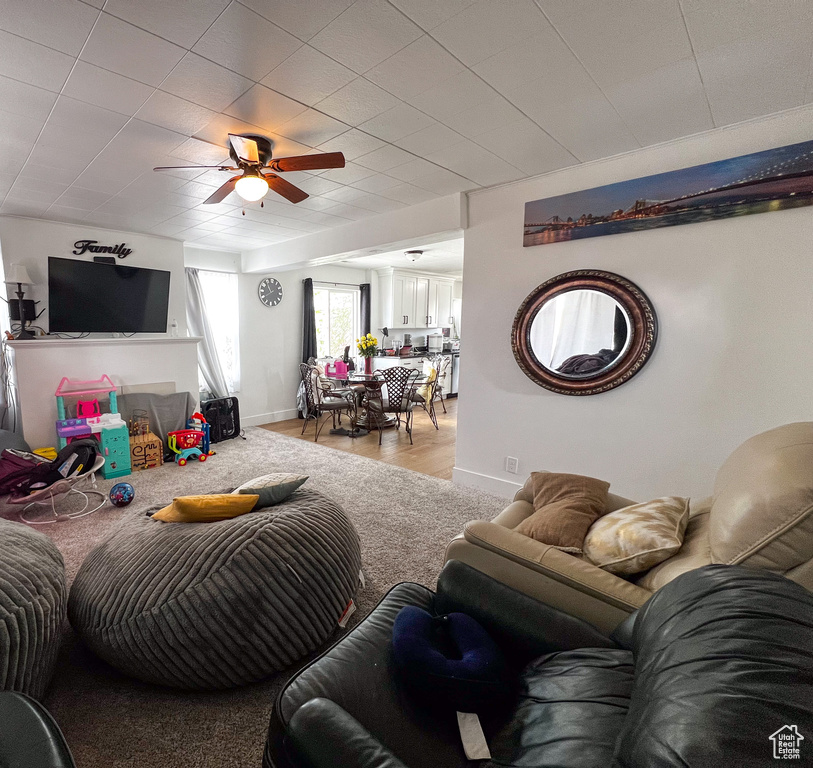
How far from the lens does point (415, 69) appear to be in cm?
181

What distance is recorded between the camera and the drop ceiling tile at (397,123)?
2.16m

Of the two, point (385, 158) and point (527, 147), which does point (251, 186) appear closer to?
point (385, 158)

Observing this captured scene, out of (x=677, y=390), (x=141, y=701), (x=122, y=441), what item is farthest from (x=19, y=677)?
(x=677, y=390)

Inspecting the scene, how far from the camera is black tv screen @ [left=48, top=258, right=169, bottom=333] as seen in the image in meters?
4.14

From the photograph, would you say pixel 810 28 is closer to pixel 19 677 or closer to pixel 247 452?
pixel 19 677

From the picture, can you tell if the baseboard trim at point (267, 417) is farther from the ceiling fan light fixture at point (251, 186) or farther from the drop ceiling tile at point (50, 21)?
the drop ceiling tile at point (50, 21)

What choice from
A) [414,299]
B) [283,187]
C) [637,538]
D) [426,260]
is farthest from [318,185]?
[414,299]

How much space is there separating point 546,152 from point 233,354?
4862 millimetres

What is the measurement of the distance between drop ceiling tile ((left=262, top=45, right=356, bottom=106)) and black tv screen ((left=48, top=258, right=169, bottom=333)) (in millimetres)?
3572

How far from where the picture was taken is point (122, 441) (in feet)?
13.2

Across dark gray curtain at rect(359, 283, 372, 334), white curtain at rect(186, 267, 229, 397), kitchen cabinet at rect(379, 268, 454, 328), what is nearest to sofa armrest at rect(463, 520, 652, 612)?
white curtain at rect(186, 267, 229, 397)

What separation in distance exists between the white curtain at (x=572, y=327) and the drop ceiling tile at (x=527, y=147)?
911mm

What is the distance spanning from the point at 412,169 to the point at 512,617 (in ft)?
9.28

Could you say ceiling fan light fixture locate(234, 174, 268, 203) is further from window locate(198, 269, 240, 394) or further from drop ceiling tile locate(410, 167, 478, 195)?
window locate(198, 269, 240, 394)
